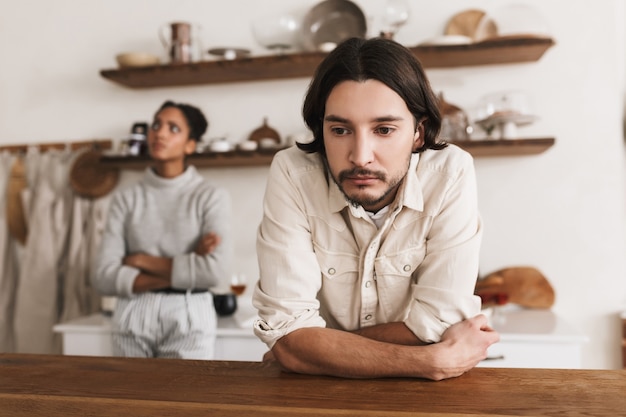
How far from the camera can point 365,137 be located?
3.89 ft

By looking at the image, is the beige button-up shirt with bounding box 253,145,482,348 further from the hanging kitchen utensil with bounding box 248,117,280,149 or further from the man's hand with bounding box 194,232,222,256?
the hanging kitchen utensil with bounding box 248,117,280,149

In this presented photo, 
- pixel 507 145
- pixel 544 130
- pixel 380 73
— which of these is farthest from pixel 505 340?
pixel 380 73

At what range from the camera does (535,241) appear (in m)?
2.74

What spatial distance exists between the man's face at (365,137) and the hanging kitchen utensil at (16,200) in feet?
7.89

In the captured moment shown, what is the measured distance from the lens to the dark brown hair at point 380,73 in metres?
1.21

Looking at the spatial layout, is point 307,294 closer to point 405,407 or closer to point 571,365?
point 405,407

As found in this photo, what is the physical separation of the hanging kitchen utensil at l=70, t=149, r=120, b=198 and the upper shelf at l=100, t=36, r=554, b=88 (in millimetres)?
402

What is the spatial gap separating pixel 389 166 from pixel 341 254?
24 cm

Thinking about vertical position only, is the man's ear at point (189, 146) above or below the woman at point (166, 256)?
above

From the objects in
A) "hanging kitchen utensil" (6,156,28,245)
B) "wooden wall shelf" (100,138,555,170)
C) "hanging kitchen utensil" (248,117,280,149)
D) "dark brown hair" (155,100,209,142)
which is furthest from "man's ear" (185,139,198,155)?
"hanging kitchen utensil" (6,156,28,245)

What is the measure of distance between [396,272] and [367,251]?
78 millimetres

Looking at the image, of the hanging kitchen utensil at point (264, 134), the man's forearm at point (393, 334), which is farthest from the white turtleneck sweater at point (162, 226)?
the man's forearm at point (393, 334)

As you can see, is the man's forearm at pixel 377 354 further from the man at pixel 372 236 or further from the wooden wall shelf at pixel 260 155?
the wooden wall shelf at pixel 260 155

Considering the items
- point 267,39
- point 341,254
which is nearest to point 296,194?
point 341,254
